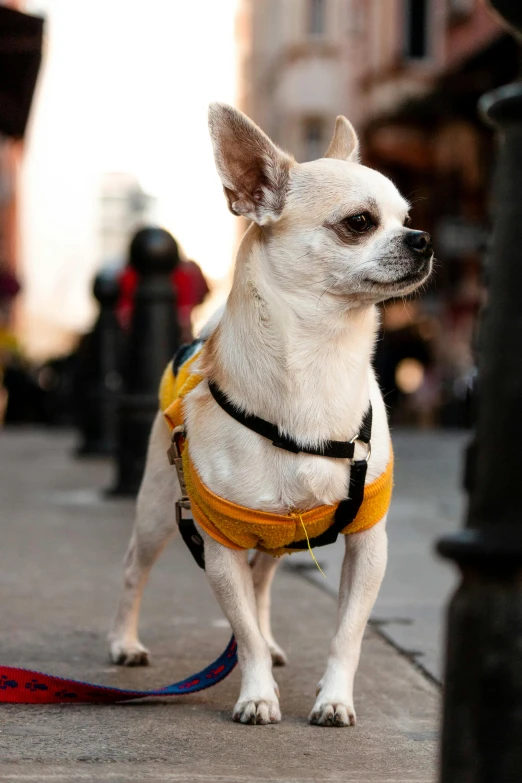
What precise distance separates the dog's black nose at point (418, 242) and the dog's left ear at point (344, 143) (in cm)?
63

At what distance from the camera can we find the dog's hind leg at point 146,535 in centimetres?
406

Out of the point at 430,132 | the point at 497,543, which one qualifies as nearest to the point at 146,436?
the point at 497,543

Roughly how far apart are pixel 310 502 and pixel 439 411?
1931cm

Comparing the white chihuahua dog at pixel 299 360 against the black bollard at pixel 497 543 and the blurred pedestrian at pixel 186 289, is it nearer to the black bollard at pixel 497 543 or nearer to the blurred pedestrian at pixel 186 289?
the black bollard at pixel 497 543

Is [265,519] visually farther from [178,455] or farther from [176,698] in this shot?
[176,698]

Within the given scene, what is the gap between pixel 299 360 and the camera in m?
3.45

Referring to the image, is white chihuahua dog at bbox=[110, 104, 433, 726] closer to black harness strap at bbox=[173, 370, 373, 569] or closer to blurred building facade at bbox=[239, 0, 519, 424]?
black harness strap at bbox=[173, 370, 373, 569]

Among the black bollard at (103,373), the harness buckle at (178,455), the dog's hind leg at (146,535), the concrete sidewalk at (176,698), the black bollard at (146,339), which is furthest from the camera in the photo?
the black bollard at (103,373)

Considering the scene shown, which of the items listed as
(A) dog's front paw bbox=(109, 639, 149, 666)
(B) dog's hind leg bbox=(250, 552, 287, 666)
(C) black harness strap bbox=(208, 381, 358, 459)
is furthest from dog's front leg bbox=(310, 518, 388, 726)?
(A) dog's front paw bbox=(109, 639, 149, 666)

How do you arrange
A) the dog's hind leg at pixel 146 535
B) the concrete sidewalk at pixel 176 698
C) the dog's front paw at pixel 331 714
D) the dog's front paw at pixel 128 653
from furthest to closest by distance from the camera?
1. the dog's front paw at pixel 128 653
2. the dog's hind leg at pixel 146 535
3. the dog's front paw at pixel 331 714
4. the concrete sidewalk at pixel 176 698

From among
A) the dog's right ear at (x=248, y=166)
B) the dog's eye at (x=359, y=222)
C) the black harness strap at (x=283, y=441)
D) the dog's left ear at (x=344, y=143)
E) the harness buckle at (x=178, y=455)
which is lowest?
the harness buckle at (x=178, y=455)

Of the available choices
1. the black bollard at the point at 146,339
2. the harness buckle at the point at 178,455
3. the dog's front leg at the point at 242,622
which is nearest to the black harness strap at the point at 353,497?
the dog's front leg at the point at 242,622

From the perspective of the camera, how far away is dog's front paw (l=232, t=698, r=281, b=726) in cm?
340

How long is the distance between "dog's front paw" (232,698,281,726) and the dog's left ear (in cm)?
168
